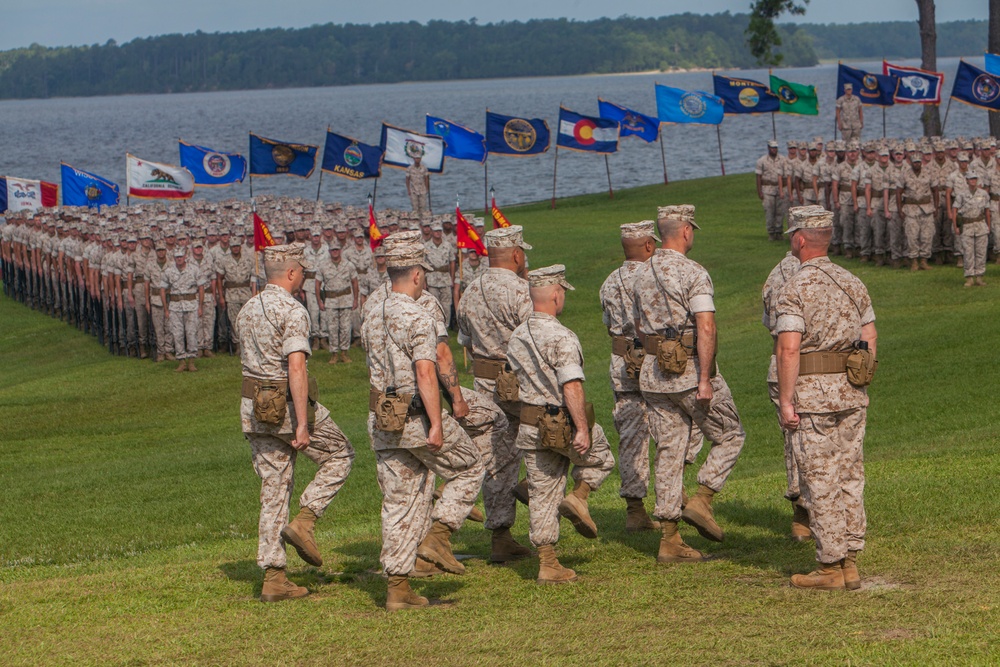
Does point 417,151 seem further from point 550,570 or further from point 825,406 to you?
point 825,406

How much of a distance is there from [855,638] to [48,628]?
4974mm

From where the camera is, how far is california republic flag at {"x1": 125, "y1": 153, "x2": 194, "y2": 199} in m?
35.8

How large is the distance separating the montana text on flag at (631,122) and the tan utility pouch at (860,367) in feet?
114

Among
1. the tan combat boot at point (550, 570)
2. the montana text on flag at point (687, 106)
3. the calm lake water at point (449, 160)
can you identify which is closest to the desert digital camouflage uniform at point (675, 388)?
the tan combat boot at point (550, 570)

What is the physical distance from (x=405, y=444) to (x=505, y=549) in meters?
1.72

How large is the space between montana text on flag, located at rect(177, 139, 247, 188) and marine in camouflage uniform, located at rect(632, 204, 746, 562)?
28975 millimetres

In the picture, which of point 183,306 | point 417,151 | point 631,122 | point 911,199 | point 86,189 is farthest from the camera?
point 631,122

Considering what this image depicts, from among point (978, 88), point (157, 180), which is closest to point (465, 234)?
point (978, 88)

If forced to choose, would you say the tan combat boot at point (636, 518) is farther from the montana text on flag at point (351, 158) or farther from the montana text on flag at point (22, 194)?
the montana text on flag at point (22, 194)

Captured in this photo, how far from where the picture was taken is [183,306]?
23531mm

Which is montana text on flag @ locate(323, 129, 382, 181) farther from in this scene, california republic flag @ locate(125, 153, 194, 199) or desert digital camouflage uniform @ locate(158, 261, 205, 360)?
desert digital camouflage uniform @ locate(158, 261, 205, 360)

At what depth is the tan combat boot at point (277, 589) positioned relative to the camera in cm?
894

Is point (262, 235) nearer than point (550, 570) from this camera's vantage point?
No

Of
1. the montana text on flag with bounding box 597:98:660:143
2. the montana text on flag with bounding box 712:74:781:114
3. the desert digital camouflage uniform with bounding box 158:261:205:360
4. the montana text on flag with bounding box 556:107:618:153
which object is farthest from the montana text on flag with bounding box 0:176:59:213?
the montana text on flag with bounding box 712:74:781:114
